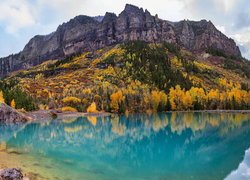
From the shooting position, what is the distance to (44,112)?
138 metres

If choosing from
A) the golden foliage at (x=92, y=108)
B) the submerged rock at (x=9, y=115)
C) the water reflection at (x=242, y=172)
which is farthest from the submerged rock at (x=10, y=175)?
the golden foliage at (x=92, y=108)

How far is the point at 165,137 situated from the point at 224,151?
2029 cm

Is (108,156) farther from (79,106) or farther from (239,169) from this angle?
(79,106)

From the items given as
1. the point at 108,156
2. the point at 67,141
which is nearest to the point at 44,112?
the point at 67,141

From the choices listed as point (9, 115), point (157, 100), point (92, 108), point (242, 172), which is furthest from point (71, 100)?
point (242, 172)

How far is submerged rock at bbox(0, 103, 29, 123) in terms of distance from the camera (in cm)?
11296

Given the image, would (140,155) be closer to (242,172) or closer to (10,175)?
(242,172)

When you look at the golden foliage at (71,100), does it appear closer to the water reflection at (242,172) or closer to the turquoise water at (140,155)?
the turquoise water at (140,155)

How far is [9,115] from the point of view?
376 ft

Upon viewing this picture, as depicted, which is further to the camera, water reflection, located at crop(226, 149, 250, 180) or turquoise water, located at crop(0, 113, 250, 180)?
turquoise water, located at crop(0, 113, 250, 180)

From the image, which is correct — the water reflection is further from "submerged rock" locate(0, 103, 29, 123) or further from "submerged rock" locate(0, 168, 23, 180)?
"submerged rock" locate(0, 103, 29, 123)

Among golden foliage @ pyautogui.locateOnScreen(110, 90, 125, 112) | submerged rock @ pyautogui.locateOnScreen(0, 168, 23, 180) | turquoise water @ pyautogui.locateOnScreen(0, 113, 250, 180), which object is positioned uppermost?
golden foliage @ pyautogui.locateOnScreen(110, 90, 125, 112)

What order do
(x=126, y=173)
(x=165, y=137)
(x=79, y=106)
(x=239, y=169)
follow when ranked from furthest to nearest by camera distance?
1. (x=79, y=106)
2. (x=165, y=137)
3. (x=239, y=169)
4. (x=126, y=173)

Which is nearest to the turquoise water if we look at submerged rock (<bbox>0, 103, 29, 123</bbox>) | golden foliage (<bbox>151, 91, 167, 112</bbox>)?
submerged rock (<bbox>0, 103, 29, 123</bbox>)
